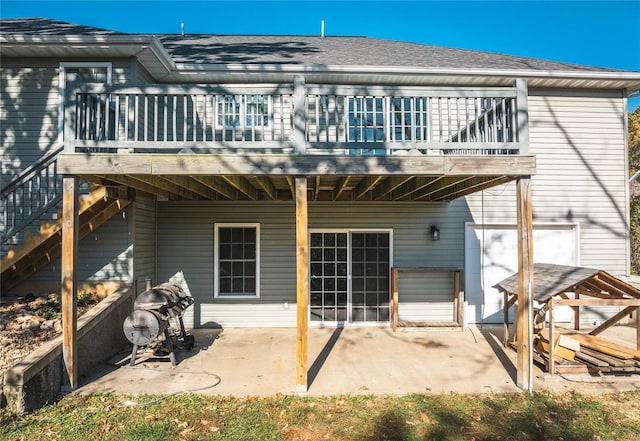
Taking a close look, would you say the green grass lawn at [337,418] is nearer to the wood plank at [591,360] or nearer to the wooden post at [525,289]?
the wooden post at [525,289]

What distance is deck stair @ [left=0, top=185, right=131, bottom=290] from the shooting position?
557cm

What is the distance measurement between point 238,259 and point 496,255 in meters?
5.24

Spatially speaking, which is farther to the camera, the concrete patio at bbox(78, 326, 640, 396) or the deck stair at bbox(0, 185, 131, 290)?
the deck stair at bbox(0, 185, 131, 290)

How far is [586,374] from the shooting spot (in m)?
5.09

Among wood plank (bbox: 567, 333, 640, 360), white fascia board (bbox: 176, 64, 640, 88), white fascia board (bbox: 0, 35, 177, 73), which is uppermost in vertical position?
→ white fascia board (bbox: 0, 35, 177, 73)

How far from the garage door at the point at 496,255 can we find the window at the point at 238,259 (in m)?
4.27

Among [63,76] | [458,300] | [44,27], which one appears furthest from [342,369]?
[44,27]

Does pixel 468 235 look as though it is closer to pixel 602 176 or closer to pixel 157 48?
pixel 602 176

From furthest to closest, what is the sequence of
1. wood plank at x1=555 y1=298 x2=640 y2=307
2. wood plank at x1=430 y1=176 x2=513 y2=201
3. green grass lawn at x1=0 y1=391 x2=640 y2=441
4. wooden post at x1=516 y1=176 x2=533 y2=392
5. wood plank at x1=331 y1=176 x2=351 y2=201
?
wood plank at x1=331 y1=176 x2=351 y2=201 → wood plank at x1=430 y1=176 x2=513 y2=201 → wood plank at x1=555 y1=298 x2=640 y2=307 → wooden post at x1=516 y1=176 x2=533 y2=392 → green grass lawn at x1=0 y1=391 x2=640 y2=441

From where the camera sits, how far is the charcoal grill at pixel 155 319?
5.25 meters

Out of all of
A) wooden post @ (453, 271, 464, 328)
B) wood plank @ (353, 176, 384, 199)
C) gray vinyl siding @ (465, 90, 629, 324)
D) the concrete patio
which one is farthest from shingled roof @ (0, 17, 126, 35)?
gray vinyl siding @ (465, 90, 629, 324)

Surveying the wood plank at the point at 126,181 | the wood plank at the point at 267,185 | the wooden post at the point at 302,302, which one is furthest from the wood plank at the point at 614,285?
the wood plank at the point at 126,181

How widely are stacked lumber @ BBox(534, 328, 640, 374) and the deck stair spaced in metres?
6.61

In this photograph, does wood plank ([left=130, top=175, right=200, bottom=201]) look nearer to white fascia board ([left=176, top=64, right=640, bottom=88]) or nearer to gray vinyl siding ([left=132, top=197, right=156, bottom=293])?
gray vinyl siding ([left=132, top=197, right=156, bottom=293])
